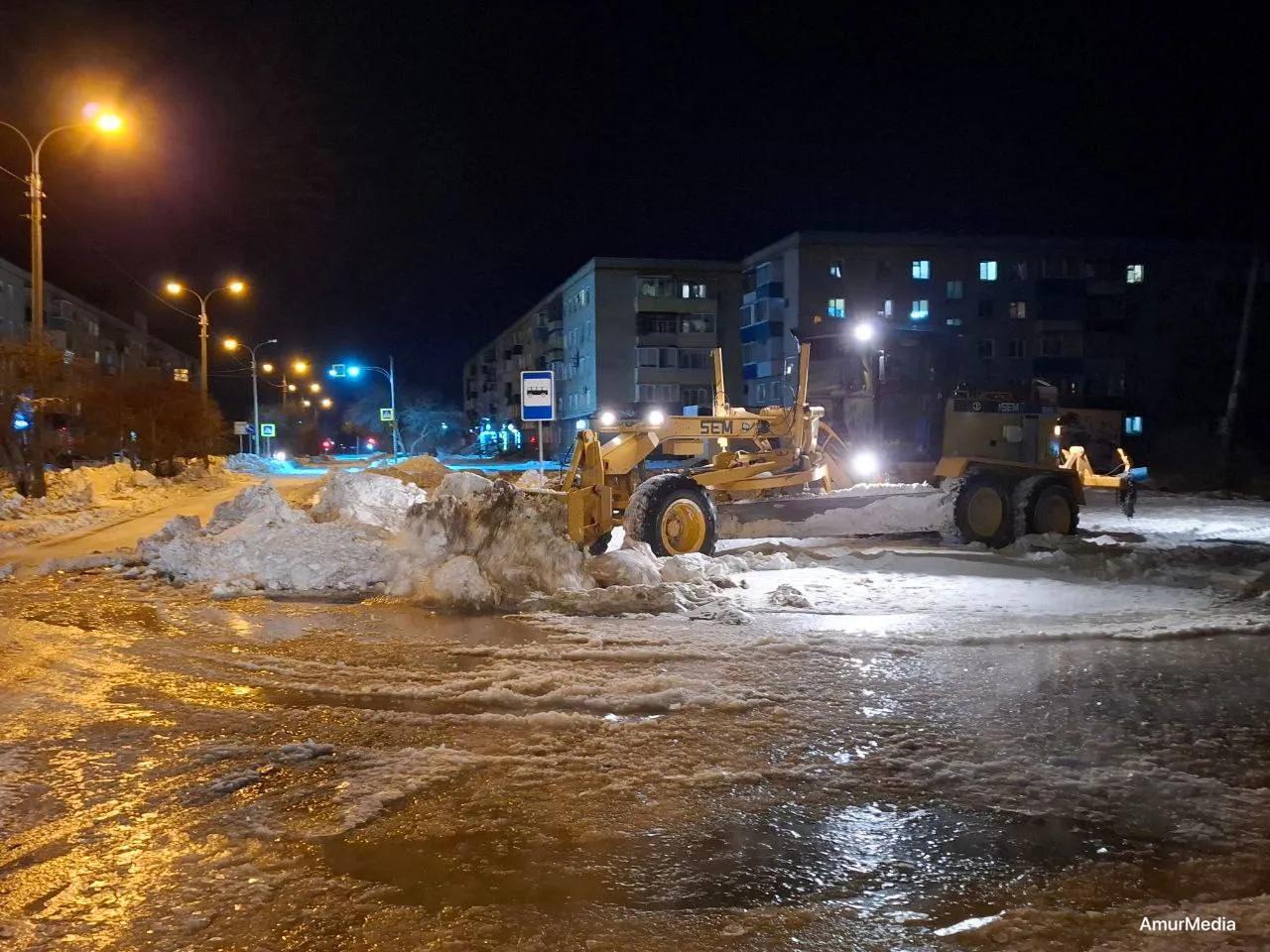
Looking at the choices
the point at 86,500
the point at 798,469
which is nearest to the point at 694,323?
the point at 86,500

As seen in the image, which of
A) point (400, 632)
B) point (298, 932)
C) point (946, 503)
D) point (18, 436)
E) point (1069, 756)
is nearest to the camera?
point (298, 932)

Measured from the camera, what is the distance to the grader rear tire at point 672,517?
548 inches

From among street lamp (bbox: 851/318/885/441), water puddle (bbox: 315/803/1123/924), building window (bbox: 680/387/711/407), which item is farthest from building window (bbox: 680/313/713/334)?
water puddle (bbox: 315/803/1123/924)

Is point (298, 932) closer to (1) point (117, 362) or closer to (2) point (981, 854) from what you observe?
(2) point (981, 854)

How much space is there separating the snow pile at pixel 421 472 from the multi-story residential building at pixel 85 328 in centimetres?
1715

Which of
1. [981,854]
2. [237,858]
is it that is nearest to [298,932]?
[237,858]

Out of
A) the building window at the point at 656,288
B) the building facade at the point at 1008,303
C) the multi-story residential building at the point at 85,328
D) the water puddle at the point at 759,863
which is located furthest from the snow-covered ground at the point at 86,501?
the building window at the point at 656,288

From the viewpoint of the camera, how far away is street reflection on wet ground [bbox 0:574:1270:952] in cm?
418

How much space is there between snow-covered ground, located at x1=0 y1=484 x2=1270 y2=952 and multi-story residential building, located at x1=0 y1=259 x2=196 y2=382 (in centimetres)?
3872

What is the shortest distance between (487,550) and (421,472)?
62.0 feet

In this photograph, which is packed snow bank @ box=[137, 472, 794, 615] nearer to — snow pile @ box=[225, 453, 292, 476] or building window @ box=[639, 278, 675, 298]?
snow pile @ box=[225, 453, 292, 476]

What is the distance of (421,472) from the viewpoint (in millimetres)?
30516

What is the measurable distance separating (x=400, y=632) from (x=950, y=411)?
36.0ft

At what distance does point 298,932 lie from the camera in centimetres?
400
